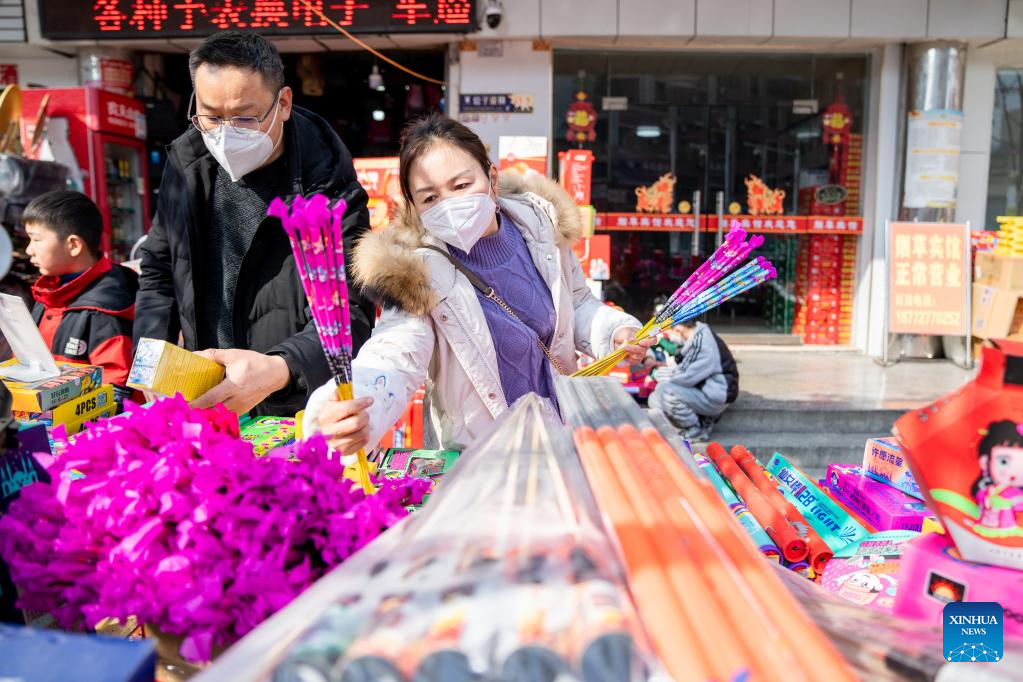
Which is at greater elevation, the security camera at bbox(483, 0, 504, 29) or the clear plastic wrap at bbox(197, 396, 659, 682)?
the security camera at bbox(483, 0, 504, 29)

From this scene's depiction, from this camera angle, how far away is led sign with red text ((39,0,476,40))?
235 inches

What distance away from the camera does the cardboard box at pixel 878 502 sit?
129 centimetres

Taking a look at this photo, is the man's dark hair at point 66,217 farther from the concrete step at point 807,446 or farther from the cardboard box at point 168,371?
the concrete step at point 807,446

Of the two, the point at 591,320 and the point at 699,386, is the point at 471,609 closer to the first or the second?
the point at 591,320

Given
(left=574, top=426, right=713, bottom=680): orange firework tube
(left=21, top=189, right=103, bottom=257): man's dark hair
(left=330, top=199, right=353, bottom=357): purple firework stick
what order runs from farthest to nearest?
(left=21, top=189, right=103, bottom=257): man's dark hair < (left=330, top=199, right=353, bottom=357): purple firework stick < (left=574, top=426, right=713, bottom=680): orange firework tube

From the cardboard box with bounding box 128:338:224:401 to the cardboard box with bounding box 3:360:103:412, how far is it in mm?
417

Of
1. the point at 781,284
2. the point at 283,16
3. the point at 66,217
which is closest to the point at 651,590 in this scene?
the point at 66,217

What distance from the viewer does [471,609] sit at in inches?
21.5

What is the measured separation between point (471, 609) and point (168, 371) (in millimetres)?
766

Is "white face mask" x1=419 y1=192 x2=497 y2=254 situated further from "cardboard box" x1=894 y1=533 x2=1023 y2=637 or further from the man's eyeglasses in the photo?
"cardboard box" x1=894 y1=533 x2=1023 y2=637

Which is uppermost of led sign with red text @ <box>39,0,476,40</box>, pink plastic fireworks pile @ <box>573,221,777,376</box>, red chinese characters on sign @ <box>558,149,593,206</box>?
led sign with red text @ <box>39,0,476,40</box>

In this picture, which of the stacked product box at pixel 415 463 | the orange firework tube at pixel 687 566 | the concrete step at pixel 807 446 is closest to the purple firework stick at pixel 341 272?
the orange firework tube at pixel 687 566

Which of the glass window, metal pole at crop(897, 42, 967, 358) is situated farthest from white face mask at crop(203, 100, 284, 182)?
the glass window

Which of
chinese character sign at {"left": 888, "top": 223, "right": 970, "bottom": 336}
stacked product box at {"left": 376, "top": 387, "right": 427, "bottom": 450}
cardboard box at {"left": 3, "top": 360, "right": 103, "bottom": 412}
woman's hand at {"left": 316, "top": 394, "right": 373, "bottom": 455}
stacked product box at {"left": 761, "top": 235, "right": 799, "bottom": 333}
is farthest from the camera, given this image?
stacked product box at {"left": 761, "top": 235, "right": 799, "bottom": 333}
